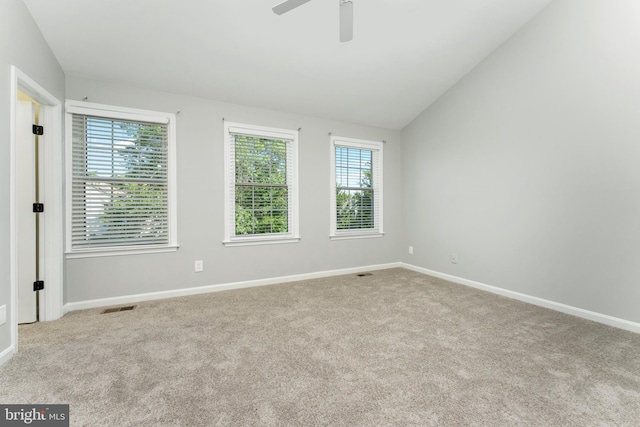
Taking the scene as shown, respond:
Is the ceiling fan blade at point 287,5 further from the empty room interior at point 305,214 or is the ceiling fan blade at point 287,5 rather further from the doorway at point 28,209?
the doorway at point 28,209

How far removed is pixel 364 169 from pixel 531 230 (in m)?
2.46

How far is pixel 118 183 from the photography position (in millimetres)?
3123

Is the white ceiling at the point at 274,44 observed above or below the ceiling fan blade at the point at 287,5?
above

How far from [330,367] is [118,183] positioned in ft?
9.52

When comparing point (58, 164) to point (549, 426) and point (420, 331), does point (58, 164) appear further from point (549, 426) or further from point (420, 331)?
point (549, 426)

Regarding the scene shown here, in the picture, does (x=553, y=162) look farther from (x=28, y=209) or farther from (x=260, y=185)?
(x=28, y=209)

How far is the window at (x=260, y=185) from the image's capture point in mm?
3701

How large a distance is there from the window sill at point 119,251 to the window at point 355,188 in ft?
7.37

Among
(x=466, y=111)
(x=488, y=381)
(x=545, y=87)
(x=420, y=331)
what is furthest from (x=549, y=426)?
(x=466, y=111)

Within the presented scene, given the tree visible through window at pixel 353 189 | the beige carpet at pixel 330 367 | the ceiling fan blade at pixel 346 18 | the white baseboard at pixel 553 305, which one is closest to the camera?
the beige carpet at pixel 330 367

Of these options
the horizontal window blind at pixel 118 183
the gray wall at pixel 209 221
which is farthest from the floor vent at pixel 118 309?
the horizontal window blind at pixel 118 183

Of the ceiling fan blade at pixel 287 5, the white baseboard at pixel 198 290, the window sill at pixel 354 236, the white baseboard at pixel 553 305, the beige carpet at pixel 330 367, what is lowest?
the beige carpet at pixel 330 367

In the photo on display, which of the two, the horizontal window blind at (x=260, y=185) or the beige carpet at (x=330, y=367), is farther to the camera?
the horizontal window blind at (x=260, y=185)

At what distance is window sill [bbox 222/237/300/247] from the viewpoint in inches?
145
